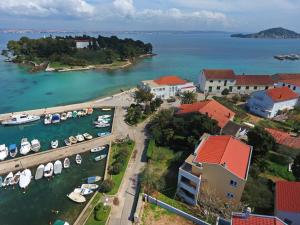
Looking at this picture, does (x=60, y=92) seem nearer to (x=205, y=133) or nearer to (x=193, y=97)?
(x=193, y=97)

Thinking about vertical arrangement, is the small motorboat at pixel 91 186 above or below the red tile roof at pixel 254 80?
below

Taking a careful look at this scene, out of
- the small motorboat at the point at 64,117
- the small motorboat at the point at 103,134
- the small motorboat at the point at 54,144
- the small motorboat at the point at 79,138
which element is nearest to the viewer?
the small motorboat at the point at 54,144

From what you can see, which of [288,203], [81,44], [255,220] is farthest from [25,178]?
[81,44]

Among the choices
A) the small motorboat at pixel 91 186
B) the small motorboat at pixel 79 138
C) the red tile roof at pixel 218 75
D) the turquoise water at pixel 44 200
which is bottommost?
the turquoise water at pixel 44 200

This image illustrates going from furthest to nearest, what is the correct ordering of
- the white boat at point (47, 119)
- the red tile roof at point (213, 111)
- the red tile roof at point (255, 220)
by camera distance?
the white boat at point (47, 119), the red tile roof at point (213, 111), the red tile roof at point (255, 220)

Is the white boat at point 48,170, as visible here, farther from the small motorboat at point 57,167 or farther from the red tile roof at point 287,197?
the red tile roof at point 287,197

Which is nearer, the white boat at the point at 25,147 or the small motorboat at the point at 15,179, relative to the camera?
the small motorboat at the point at 15,179

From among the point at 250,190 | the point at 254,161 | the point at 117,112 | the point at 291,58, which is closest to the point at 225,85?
the point at 117,112

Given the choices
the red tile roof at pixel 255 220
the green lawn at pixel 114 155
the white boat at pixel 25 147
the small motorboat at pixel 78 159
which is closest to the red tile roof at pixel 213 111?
the green lawn at pixel 114 155
